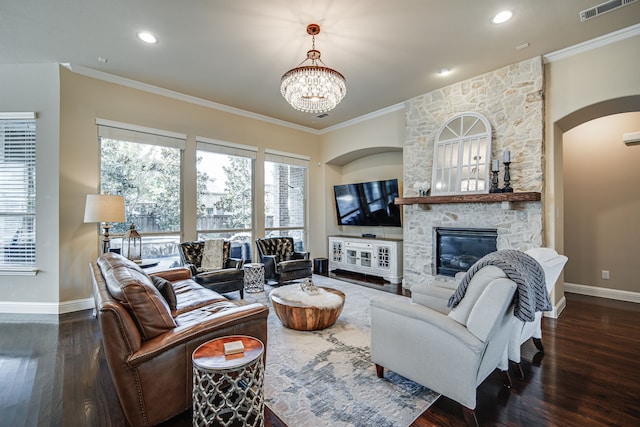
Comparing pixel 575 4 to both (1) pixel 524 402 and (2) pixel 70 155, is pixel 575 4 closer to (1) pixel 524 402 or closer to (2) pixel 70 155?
(1) pixel 524 402

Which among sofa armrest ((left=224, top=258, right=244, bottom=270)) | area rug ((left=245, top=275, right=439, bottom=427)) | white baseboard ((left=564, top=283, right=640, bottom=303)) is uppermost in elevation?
sofa armrest ((left=224, top=258, right=244, bottom=270))

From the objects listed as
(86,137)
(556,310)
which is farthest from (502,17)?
(86,137)

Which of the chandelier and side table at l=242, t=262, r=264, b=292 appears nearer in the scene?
the chandelier

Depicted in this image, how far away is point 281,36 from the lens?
327 centimetres

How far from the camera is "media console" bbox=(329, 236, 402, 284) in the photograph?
561 cm

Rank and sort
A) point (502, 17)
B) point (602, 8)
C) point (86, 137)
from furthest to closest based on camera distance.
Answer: point (86, 137), point (502, 17), point (602, 8)

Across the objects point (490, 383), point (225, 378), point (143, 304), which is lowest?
point (490, 383)

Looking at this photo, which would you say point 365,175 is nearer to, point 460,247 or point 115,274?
point 460,247

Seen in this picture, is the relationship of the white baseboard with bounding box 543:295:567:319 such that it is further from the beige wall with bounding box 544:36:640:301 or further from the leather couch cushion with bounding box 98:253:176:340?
the leather couch cushion with bounding box 98:253:176:340

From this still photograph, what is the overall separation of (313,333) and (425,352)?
1533 mm

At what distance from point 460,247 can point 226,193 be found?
424 cm

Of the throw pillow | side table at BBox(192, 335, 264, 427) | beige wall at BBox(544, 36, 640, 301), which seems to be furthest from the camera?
beige wall at BBox(544, 36, 640, 301)

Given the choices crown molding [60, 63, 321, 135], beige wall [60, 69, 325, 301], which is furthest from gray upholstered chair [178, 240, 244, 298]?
crown molding [60, 63, 321, 135]

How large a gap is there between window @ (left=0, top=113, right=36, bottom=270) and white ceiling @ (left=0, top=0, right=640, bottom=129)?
3.14ft
